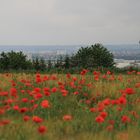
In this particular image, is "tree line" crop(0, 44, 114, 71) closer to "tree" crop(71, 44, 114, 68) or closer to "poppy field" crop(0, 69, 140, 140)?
"tree" crop(71, 44, 114, 68)

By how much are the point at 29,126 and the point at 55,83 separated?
4238mm

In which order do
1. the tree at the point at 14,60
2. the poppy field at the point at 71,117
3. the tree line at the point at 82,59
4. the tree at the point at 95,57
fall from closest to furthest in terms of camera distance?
the poppy field at the point at 71,117, the tree line at the point at 82,59, the tree at the point at 95,57, the tree at the point at 14,60

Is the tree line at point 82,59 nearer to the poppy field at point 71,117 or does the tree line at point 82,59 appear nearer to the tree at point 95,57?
the tree at point 95,57

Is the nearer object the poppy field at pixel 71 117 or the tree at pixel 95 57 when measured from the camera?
the poppy field at pixel 71 117

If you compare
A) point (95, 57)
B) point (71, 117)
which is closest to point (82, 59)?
point (95, 57)

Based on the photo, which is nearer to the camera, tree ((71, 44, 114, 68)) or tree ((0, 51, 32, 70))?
tree ((71, 44, 114, 68))

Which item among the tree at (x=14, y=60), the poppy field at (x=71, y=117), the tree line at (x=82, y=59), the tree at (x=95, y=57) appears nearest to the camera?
the poppy field at (x=71, y=117)

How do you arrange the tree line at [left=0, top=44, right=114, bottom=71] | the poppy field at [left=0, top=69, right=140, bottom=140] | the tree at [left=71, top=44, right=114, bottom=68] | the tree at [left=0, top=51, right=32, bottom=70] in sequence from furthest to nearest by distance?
the tree at [left=0, top=51, right=32, bottom=70], the tree at [left=71, top=44, right=114, bottom=68], the tree line at [left=0, top=44, right=114, bottom=71], the poppy field at [left=0, top=69, right=140, bottom=140]

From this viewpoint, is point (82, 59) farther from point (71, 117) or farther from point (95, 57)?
point (71, 117)

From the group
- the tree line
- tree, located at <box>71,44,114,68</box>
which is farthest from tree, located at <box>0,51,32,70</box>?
tree, located at <box>71,44,114,68</box>

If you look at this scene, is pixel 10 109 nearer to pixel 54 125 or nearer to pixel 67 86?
pixel 54 125

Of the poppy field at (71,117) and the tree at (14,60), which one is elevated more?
the poppy field at (71,117)

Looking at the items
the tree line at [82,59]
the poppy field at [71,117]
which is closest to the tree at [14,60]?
the tree line at [82,59]

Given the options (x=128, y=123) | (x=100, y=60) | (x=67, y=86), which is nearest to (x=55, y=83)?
(x=67, y=86)
